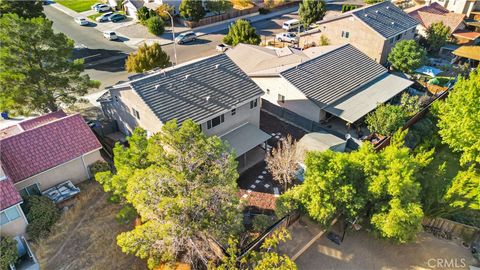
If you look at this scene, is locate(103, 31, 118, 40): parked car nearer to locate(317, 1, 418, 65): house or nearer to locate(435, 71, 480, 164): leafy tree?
locate(317, 1, 418, 65): house

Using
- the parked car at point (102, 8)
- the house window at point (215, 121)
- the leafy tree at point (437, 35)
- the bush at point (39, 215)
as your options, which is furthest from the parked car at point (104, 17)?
the leafy tree at point (437, 35)

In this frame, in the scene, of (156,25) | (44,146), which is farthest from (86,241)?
(156,25)

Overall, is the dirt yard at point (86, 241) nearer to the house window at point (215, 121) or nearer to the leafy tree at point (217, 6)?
the house window at point (215, 121)

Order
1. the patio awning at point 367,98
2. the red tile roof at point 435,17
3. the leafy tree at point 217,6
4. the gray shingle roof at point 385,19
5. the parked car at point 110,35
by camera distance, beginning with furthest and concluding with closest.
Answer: the leafy tree at point 217,6, the red tile roof at point 435,17, the parked car at point 110,35, the gray shingle roof at point 385,19, the patio awning at point 367,98

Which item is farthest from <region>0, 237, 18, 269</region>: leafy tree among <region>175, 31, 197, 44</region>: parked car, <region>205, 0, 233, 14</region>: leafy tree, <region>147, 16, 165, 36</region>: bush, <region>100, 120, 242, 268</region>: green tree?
<region>205, 0, 233, 14</region>: leafy tree

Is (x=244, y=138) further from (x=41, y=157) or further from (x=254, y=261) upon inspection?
(x=41, y=157)
